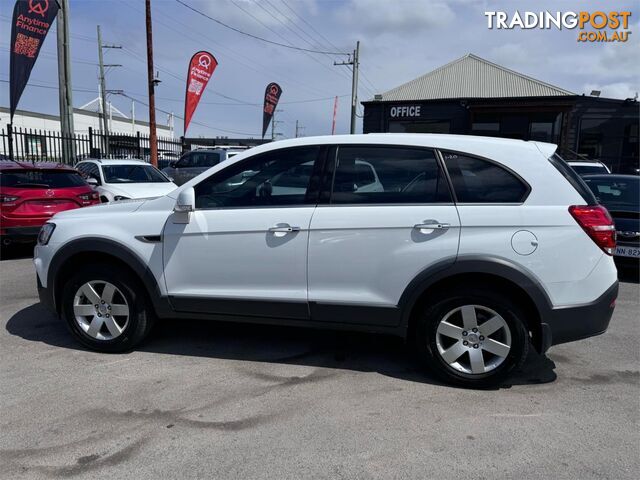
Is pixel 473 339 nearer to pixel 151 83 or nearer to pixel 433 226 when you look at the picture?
pixel 433 226

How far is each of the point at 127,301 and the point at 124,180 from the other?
7.57m

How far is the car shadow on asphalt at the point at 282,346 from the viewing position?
3.91 meters

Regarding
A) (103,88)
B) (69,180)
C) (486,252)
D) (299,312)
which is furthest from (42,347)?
(103,88)

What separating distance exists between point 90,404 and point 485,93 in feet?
94.7

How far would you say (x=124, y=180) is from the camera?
1088cm

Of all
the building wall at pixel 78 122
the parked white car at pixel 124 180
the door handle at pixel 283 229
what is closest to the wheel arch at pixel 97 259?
the door handle at pixel 283 229

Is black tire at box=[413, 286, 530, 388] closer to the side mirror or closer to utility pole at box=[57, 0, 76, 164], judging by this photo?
the side mirror

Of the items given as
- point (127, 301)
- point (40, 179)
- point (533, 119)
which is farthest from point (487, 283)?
point (533, 119)

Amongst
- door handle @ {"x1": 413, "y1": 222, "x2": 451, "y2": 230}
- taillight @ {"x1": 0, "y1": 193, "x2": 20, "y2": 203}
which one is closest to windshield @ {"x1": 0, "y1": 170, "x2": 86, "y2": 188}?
taillight @ {"x1": 0, "y1": 193, "x2": 20, "y2": 203}

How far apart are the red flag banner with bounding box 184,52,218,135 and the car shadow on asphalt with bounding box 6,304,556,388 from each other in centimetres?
1538

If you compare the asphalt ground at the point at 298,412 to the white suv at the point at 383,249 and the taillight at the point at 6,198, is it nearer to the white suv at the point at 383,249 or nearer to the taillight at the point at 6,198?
the white suv at the point at 383,249

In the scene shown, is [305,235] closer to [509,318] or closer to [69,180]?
[509,318]

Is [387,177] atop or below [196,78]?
below

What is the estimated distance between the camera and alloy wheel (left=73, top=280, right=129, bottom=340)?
4062mm
